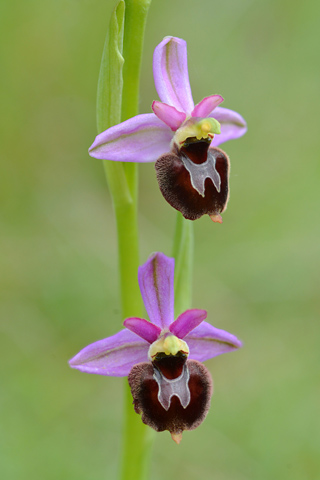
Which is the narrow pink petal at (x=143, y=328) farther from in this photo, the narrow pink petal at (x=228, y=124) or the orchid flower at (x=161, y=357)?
the narrow pink petal at (x=228, y=124)

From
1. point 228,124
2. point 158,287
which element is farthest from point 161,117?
point 158,287

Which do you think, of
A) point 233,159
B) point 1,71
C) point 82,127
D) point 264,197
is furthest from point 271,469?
point 1,71

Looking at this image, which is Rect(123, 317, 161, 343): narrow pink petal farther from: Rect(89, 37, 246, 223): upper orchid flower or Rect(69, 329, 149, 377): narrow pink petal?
Rect(89, 37, 246, 223): upper orchid flower

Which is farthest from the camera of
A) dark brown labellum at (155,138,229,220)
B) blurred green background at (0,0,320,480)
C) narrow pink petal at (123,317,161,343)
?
blurred green background at (0,0,320,480)

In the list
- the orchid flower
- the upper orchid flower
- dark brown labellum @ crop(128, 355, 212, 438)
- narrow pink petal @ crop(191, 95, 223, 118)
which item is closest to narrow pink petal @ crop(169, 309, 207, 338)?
the orchid flower

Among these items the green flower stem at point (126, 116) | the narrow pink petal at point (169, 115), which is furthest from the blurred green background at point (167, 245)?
the narrow pink petal at point (169, 115)

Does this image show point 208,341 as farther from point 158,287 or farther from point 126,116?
point 126,116
